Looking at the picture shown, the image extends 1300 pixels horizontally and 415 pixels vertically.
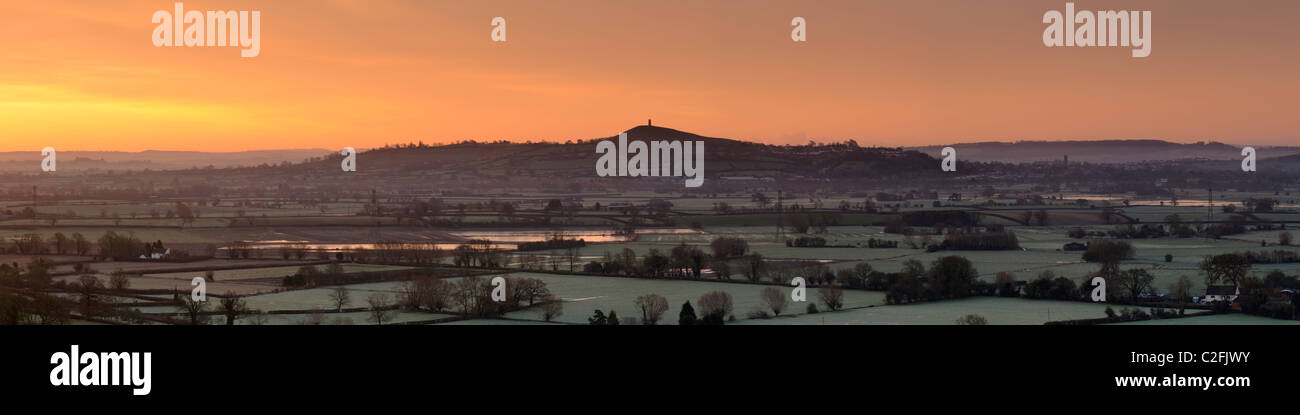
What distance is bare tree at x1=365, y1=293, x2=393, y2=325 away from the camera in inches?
1032

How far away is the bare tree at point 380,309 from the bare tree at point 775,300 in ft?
30.5

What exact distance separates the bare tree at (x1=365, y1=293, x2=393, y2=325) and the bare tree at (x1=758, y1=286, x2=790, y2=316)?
9.29 metres

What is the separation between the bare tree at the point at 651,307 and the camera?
26344 mm

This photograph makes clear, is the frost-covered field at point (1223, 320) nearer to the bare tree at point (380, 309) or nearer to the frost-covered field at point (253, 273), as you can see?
the bare tree at point (380, 309)

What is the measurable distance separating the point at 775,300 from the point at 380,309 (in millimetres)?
9740

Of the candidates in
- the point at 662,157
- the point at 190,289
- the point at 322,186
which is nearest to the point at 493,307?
the point at 190,289

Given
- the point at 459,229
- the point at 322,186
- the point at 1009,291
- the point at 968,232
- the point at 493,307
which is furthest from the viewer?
the point at 322,186

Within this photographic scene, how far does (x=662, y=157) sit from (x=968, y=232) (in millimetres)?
89613

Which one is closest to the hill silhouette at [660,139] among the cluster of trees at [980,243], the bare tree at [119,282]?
the cluster of trees at [980,243]

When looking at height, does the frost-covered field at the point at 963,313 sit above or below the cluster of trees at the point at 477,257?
below

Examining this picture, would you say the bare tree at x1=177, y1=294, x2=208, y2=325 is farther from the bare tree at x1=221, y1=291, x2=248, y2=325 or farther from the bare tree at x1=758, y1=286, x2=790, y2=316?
the bare tree at x1=758, y1=286, x2=790, y2=316

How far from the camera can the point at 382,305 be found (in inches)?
1104

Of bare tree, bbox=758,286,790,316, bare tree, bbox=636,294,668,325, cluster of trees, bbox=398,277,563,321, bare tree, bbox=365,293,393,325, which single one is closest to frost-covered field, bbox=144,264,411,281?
bare tree, bbox=365,293,393,325
